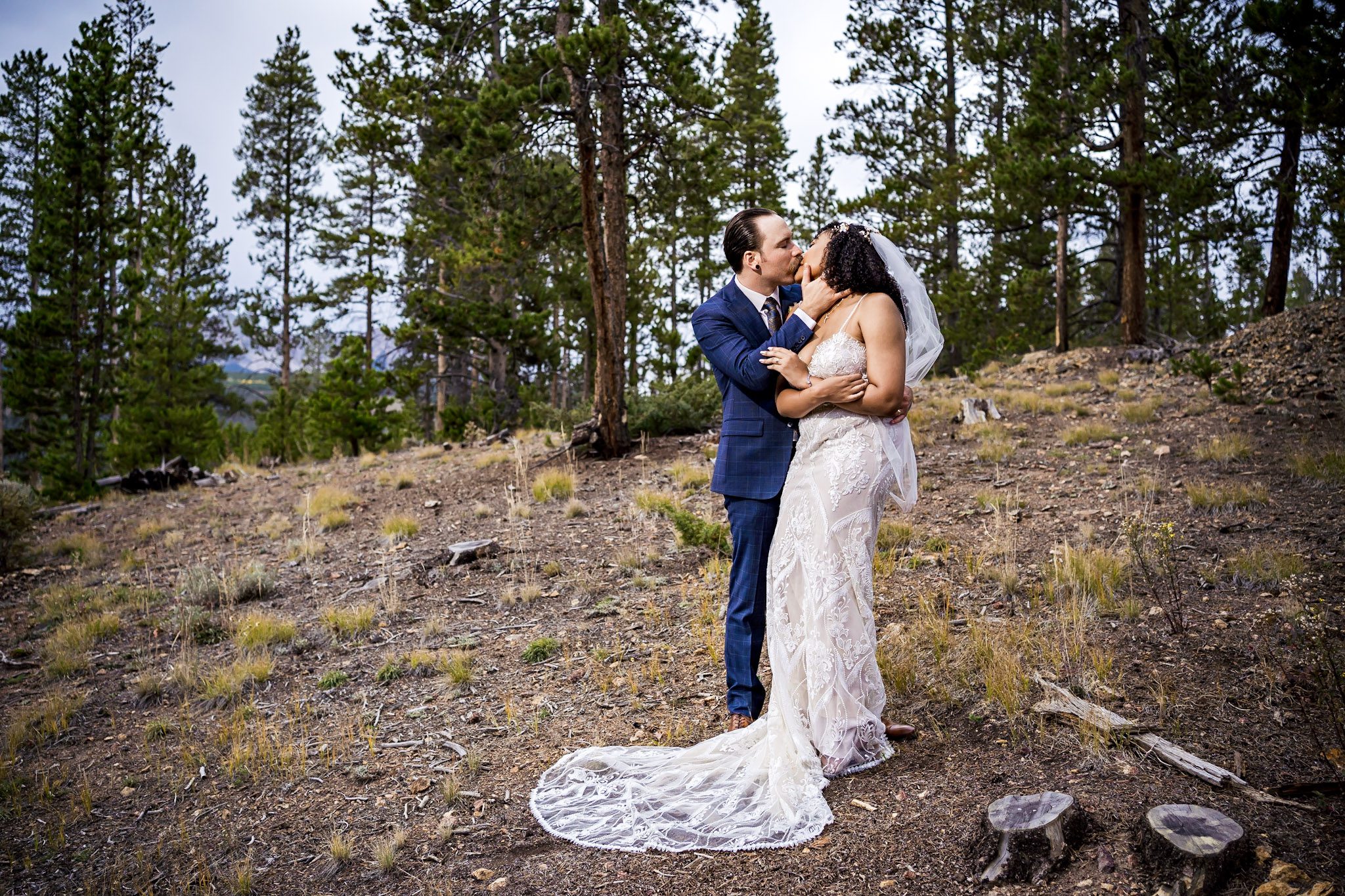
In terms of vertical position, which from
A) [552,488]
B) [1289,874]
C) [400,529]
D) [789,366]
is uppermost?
[789,366]

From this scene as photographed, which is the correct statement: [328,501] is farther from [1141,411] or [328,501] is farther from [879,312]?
[1141,411]

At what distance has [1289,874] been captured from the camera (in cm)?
252

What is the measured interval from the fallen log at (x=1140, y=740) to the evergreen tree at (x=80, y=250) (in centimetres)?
1779

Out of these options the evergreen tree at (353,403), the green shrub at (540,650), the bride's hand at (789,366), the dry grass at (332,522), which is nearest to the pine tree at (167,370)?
the evergreen tree at (353,403)

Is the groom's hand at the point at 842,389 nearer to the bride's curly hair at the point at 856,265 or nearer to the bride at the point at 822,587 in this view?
the bride at the point at 822,587

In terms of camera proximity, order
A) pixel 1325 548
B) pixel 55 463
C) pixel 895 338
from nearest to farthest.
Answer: pixel 895 338, pixel 1325 548, pixel 55 463

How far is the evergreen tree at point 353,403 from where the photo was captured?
16.7 m

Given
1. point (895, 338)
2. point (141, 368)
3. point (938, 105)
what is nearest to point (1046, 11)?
point (938, 105)

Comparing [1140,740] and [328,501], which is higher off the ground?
[328,501]

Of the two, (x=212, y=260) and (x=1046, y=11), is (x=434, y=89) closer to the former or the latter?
(x=1046, y=11)

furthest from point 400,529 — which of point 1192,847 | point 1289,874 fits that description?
point 1289,874

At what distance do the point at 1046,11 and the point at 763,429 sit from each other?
18843 mm

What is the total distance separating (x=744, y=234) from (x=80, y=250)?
17913 mm

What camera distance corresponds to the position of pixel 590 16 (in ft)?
34.3
